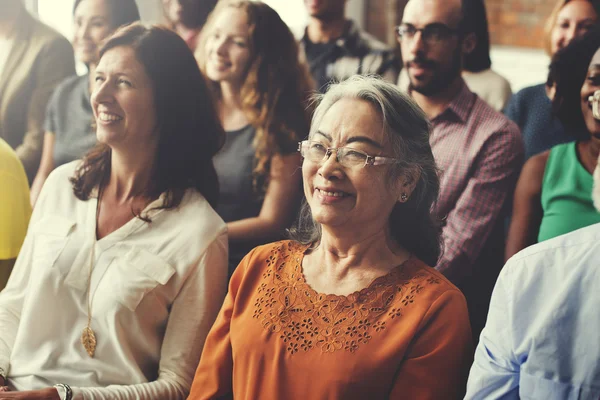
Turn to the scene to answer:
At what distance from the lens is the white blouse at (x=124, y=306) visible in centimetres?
176

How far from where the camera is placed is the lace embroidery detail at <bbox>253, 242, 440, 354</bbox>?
1.45 m

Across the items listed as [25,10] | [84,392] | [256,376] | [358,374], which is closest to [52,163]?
[25,10]

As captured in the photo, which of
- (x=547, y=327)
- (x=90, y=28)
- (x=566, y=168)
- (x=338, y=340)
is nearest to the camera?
(x=547, y=327)

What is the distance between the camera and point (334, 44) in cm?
264

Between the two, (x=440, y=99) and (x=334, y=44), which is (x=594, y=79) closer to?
(x=440, y=99)

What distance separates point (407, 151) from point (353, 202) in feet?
0.48

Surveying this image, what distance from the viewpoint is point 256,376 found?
4.99ft

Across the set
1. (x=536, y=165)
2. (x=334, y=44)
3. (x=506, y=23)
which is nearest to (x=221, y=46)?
(x=334, y=44)

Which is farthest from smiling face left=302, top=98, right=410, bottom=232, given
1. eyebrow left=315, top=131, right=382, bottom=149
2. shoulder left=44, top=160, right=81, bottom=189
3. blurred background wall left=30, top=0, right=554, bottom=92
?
blurred background wall left=30, top=0, right=554, bottom=92

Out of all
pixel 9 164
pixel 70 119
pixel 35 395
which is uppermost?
pixel 70 119

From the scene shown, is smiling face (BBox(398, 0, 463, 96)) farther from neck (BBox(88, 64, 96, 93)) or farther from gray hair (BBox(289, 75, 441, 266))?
neck (BBox(88, 64, 96, 93))

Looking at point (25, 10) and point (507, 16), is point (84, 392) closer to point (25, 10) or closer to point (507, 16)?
point (25, 10)

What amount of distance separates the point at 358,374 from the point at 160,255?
61 cm

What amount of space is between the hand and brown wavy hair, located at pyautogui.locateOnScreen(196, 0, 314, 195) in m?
0.74
